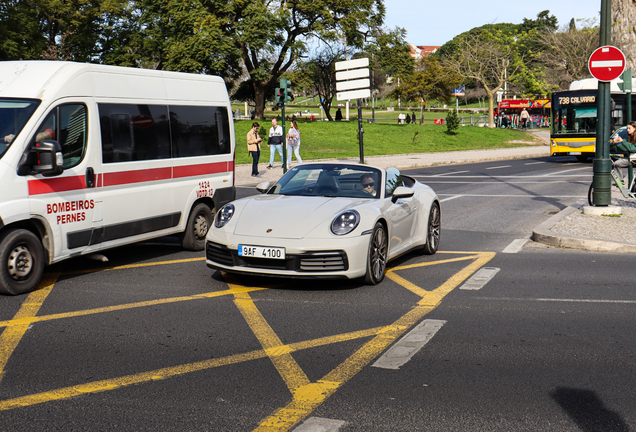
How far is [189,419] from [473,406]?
61.7 inches

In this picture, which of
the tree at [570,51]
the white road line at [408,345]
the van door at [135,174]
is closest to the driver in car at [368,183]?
the white road line at [408,345]

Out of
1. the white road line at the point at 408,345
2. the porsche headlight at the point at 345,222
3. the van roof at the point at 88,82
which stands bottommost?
the white road line at the point at 408,345

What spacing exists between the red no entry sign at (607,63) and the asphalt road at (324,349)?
13.0 ft

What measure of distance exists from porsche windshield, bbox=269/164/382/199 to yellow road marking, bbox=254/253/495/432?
1489 millimetres

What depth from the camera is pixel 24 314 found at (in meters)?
5.88

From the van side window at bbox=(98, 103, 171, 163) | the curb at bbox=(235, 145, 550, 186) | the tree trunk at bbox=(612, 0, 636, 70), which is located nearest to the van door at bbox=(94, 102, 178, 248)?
the van side window at bbox=(98, 103, 171, 163)

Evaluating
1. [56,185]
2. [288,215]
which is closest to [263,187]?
[288,215]

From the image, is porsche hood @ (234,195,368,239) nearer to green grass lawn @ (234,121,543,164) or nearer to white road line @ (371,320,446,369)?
white road line @ (371,320,446,369)

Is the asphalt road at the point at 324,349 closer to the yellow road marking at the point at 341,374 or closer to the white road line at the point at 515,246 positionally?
the yellow road marking at the point at 341,374

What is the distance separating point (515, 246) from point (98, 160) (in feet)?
18.9

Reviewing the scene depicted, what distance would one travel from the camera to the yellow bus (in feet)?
97.1

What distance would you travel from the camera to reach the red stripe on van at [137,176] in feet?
24.9

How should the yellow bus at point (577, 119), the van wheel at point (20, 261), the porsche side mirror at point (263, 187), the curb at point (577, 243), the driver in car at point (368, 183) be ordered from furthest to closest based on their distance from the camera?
the yellow bus at point (577, 119), the curb at point (577, 243), the porsche side mirror at point (263, 187), the driver in car at point (368, 183), the van wheel at point (20, 261)

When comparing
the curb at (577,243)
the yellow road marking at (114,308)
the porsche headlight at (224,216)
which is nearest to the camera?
the yellow road marking at (114,308)
